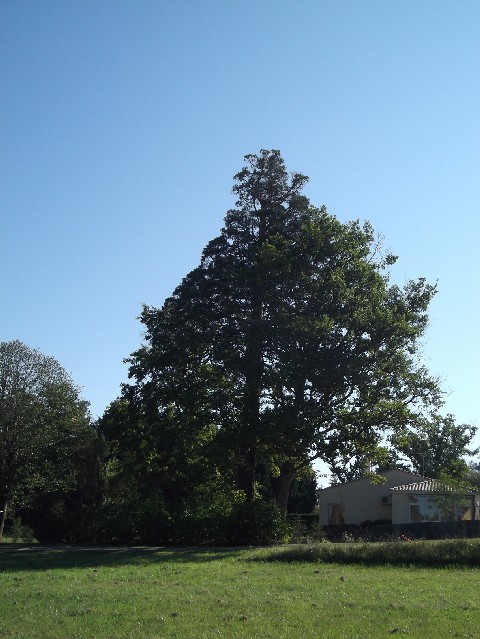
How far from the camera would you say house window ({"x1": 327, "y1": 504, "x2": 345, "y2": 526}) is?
185ft

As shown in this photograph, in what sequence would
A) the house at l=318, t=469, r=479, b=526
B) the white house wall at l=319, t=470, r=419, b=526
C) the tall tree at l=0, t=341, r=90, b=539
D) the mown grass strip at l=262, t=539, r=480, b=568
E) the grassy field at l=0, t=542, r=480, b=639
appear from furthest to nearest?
1. the white house wall at l=319, t=470, r=419, b=526
2. the house at l=318, t=469, r=479, b=526
3. the tall tree at l=0, t=341, r=90, b=539
4. the mown grass strip at l=262, t=539, r=480, b=568
5. the grassy field at l=0, t=542, r=480, b=639

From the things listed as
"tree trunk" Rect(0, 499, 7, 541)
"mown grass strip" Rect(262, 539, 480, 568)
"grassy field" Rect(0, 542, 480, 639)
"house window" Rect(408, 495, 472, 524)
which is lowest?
"grassy field" Rect(0, 542, 480, 639)

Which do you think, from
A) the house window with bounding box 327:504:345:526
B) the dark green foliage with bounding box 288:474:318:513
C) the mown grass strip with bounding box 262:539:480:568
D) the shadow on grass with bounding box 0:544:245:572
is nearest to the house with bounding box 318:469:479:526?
the house window with bounding box 327:504:345:526

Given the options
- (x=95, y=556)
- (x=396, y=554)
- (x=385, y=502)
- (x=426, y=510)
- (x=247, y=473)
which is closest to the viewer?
(x=396, y=554)

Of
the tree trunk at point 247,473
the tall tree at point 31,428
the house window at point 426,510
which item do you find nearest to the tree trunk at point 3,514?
the tall tree at point 31,428

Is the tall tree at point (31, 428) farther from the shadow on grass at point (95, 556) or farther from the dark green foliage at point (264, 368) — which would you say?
the shadow on grass at point (95, 556)

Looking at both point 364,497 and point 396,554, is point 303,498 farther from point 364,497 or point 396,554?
point 396,554

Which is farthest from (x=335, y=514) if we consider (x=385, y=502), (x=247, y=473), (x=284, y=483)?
(x=247, y=473)

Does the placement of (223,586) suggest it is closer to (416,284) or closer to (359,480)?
(416,284)

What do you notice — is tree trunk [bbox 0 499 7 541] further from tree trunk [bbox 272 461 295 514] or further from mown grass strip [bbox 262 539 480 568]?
mown grass strip [bbox 262 539 480 568]

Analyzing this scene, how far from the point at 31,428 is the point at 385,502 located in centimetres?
2581

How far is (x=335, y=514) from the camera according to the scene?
56781mm

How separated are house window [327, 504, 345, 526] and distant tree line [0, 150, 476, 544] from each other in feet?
55.2

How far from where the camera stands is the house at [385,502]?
164 feet
